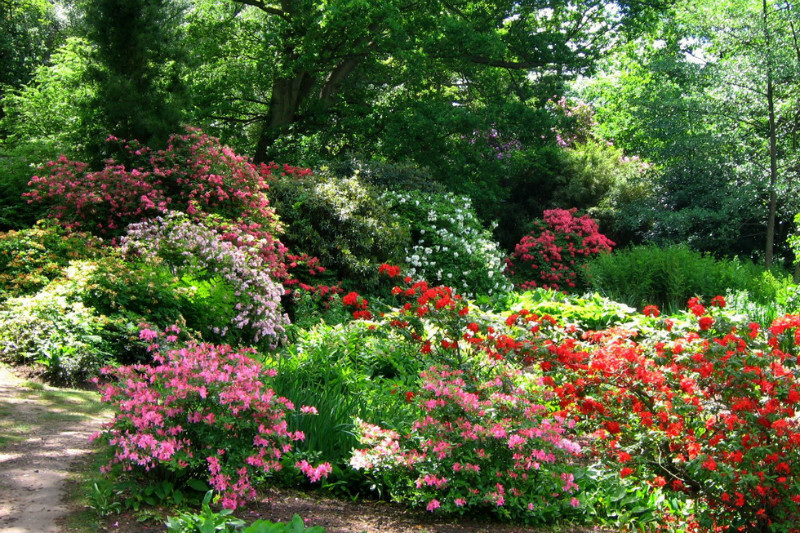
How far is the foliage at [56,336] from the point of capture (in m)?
5.23

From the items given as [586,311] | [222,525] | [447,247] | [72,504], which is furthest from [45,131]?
[222,525]

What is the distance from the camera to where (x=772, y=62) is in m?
13.0

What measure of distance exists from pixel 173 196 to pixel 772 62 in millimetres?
11416

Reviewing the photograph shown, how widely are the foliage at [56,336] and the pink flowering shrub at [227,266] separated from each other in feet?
4.38

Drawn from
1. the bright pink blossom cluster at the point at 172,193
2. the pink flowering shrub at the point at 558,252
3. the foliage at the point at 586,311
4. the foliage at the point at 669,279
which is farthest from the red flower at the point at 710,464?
the pink flowering shrub at the point at 558,252

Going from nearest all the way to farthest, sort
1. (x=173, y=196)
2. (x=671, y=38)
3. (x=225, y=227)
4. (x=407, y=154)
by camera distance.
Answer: (x=225, y=227)
(x=173, y=196)
(x=407, y=154)
(x=671, y=38)

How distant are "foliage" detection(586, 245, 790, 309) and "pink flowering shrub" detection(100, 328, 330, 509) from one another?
8565 millimetres

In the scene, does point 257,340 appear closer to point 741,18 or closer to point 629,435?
point 629,435

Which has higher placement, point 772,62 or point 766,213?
point 772,62

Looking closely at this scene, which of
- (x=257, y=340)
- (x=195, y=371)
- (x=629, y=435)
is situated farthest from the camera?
(x=257, y=340)

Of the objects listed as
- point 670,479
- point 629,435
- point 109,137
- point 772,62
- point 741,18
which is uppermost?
point 741,18

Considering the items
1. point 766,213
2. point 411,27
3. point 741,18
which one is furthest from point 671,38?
point 411,27

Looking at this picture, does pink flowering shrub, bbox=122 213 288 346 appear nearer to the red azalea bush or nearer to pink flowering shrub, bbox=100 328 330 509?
the red azalea bush

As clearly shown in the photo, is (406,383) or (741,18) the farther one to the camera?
(741,18)
